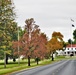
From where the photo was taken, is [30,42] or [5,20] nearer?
[5,20]

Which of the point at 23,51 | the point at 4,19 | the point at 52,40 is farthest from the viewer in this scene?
the point at 52,40

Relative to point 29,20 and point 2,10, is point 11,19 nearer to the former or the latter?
point 2,10

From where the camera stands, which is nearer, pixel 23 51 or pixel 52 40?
pixel 23 51

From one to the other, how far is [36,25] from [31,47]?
4618 mm

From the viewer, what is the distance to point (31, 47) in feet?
235

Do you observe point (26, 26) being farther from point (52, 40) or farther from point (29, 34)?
point (52, 40)

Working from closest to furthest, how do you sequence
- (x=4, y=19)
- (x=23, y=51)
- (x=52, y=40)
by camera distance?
(x=4, y=19) → (x=23, y=51) → (x=52, y=40)

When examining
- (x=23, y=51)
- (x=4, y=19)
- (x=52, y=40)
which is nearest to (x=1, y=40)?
(x=4, y=19)

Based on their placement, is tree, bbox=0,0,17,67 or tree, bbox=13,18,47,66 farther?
tree, bbox=13,18,47,66

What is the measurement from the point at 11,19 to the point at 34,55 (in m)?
25.1

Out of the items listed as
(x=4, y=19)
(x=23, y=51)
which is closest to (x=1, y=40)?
(x=4, y=19)

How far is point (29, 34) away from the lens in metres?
73.0

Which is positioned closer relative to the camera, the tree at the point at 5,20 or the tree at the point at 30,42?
the tree at the point at 5,20

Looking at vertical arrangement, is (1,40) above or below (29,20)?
below
